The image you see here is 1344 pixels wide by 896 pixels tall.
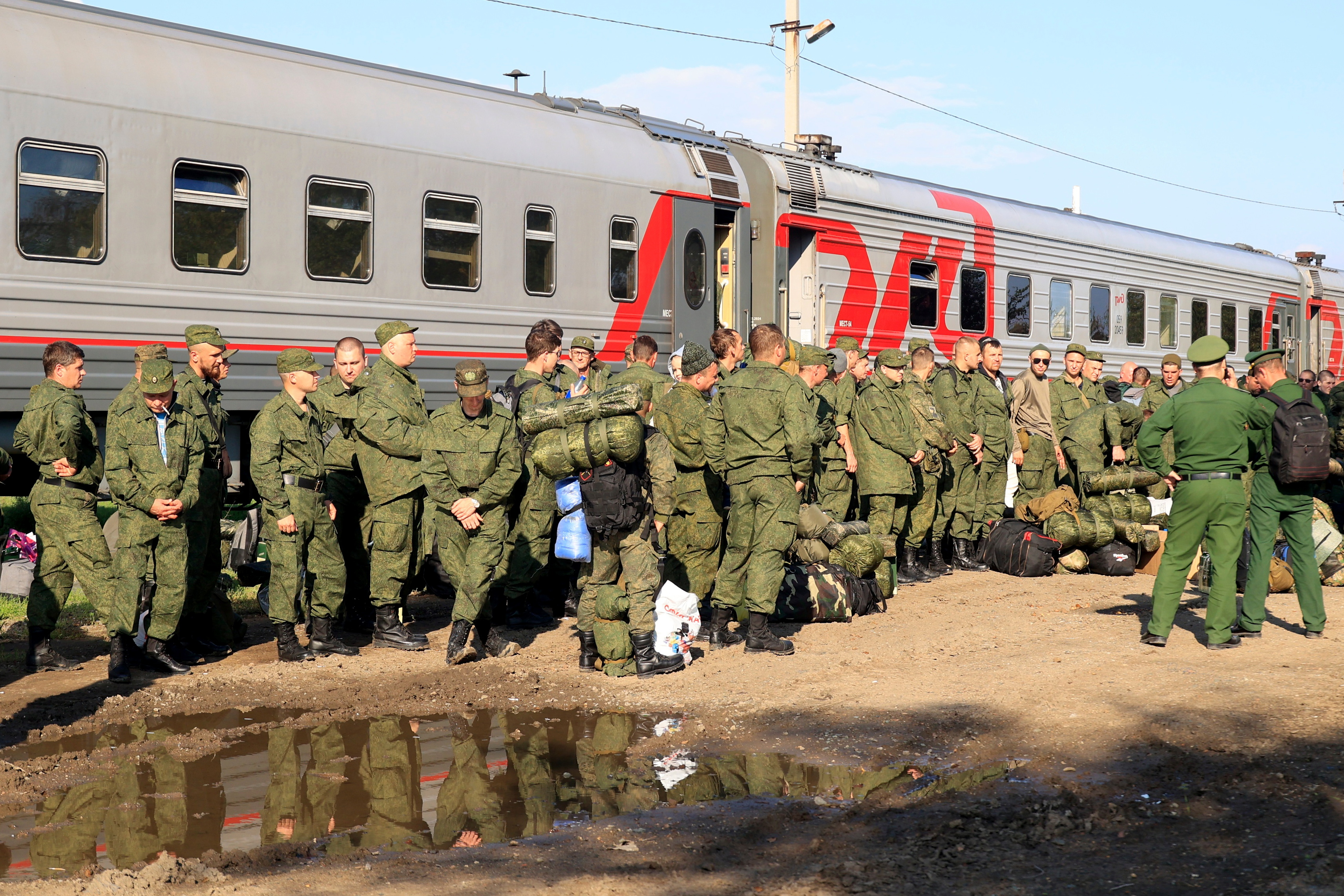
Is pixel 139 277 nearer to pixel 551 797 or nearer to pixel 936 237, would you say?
pixel 551 797

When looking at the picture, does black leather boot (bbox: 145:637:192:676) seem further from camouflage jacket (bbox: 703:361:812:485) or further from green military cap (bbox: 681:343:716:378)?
green military cap (bbox: 681:343:716:378)

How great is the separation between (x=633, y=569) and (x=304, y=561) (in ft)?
7.29

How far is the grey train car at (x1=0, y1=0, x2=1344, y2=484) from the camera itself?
8.84m

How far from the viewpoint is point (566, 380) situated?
380 inches

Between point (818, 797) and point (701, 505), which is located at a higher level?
point (701, 505)

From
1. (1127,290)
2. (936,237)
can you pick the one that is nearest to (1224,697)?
(936,237)

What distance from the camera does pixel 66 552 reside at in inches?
302

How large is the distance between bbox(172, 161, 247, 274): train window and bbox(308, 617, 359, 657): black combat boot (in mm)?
2903

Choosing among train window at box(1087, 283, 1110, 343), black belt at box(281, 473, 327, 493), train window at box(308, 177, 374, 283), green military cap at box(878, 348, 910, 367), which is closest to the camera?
black belt at box(281, 473, 327, 493)

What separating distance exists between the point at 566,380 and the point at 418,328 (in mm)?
1654

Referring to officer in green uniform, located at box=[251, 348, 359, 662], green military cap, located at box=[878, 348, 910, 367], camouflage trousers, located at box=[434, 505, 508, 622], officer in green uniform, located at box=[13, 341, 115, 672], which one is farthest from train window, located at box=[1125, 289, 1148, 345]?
officer in green uniform, located at box=[13, 341, 115, 672]

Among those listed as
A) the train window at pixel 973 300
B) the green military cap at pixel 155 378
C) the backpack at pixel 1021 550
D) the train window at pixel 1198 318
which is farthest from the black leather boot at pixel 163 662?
the train window at pixel 1198 318

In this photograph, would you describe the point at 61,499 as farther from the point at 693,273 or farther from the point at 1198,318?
the point at 1198,318

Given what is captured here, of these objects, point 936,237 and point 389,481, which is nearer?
point 389,481
